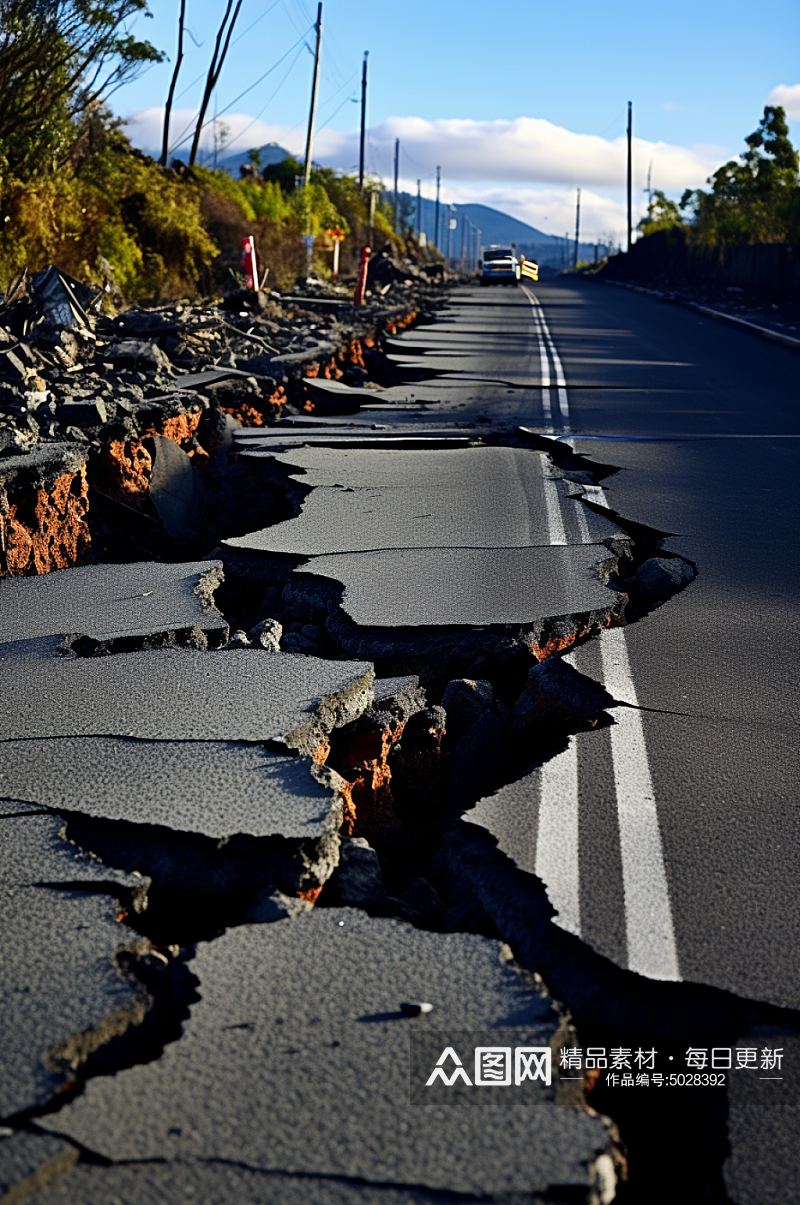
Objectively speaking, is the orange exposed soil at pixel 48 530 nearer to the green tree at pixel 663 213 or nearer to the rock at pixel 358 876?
the rock at pixel 358 876

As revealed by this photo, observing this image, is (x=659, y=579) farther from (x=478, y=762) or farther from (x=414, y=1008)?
(x=414, y=1008)

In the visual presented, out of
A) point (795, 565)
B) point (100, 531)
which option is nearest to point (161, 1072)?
point (795, 565)

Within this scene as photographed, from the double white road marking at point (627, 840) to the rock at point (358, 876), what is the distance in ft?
1.61

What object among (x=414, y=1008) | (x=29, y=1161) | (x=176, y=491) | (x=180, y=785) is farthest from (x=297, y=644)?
(x=176, y=491)

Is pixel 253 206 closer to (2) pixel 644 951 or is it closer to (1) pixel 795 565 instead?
(1) pixel 795 565

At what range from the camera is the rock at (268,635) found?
17.0 ft

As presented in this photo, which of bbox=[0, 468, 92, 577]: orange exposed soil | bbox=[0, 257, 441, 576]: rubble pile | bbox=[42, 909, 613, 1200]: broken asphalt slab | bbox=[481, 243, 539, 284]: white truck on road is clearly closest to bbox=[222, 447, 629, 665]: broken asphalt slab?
bbox=[0, 257, 441, 576]: rubble pile

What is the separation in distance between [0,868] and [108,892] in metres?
0.35

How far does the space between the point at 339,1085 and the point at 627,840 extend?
1.41 m

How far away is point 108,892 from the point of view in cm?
315

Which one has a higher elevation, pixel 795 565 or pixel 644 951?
pixel 795 565

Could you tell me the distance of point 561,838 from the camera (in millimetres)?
3492

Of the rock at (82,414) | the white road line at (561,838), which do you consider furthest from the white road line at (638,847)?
the rock at (82,414)

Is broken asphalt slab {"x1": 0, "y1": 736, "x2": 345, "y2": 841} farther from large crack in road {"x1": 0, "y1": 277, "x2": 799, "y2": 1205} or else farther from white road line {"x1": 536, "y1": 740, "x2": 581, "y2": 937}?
white road line {"x1": 536, "y1": 740, "x2": 581, "y2": 937}
